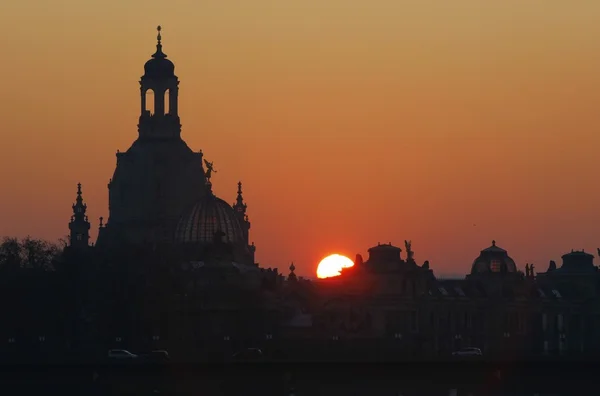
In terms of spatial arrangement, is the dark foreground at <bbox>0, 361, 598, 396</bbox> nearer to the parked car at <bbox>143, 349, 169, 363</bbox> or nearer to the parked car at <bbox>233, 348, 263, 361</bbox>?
the parked car at <bbox>143, 349, 169, 363</bbox>

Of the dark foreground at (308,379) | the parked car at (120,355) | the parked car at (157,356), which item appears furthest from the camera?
the parked car at (120,355)

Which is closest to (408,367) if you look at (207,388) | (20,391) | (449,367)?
(449,367)

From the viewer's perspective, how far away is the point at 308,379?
168375 millimetres

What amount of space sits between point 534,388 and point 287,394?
55.0 ft

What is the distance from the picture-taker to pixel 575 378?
563ft

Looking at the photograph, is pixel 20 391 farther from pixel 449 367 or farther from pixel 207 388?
pixel 449 367

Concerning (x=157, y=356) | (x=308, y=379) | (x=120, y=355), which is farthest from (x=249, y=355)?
(x=308, y=379)

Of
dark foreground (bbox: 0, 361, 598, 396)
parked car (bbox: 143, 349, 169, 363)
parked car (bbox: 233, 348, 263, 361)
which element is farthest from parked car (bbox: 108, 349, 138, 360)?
dark foreground (bbox: 0, 361, 598, 396)

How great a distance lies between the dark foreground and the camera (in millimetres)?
161625

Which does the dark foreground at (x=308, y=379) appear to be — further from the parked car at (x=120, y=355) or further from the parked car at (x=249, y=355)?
the parked car at (x=249, y=355)

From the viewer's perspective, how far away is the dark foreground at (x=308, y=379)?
16162 centimetres

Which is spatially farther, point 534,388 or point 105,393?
point 534,388

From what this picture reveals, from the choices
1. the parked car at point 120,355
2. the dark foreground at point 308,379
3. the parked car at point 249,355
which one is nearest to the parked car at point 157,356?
the parked car at point 120,355

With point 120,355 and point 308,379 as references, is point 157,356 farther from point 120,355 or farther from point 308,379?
point 308,379
